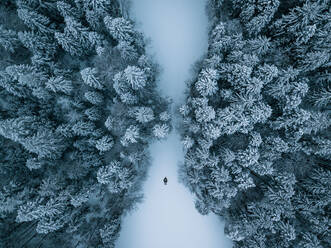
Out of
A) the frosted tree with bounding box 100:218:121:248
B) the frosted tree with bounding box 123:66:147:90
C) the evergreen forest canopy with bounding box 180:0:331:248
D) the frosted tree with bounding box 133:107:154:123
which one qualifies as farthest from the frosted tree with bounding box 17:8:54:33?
the frosted tree with bounding box 100:218:121:248

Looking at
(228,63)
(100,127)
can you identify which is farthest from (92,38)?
(228,63)

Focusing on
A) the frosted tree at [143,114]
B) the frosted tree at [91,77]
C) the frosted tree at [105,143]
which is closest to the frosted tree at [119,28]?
the frosted tree at [91,77]

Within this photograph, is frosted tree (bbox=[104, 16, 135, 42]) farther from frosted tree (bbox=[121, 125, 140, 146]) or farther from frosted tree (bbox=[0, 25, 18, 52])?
frosted tree (bbox=[0, 25, 18, 52])

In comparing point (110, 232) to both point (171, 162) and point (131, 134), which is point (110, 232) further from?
point (131, 134)

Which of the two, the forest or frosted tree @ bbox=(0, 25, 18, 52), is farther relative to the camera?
frosted tree @ bbox=(0, 25, 18, 52)

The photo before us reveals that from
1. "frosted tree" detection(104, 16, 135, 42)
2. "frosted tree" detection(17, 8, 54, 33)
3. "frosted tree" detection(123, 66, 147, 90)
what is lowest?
"frosted tree" detection(123, 66, 147, 90)

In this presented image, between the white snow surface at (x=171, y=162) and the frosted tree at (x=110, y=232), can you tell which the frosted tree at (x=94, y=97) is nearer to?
the white snow surface at (x=171, y=162)
